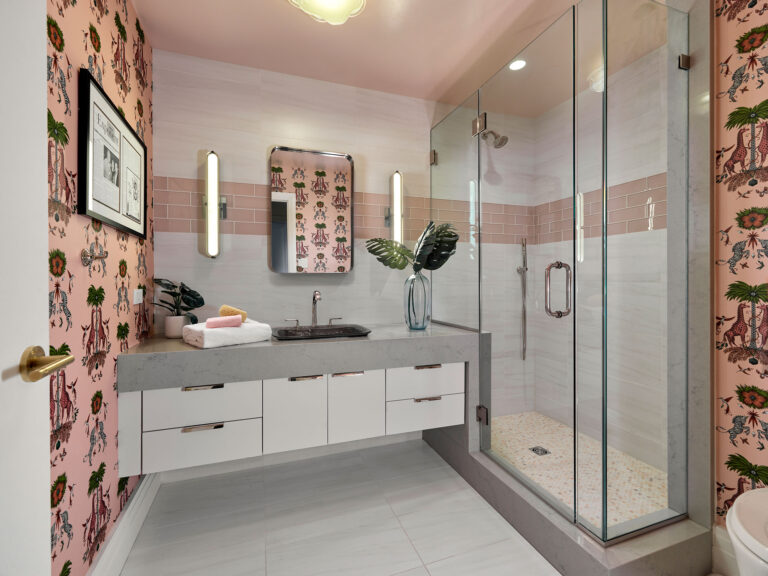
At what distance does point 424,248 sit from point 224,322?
1243mm

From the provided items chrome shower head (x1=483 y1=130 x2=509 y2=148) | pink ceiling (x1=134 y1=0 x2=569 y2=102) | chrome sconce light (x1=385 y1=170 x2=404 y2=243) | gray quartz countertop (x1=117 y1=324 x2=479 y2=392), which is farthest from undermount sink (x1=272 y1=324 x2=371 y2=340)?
pink ceiling (x1=134 y1=0 x2=569 y2=102)

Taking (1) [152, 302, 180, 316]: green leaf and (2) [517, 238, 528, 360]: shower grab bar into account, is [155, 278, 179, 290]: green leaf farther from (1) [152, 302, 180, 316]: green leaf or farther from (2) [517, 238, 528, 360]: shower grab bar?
(2) [517, 238, 528, 360]: shower grab bar

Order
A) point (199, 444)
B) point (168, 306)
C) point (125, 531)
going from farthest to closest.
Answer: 1. point (168, 306)
2. point (199, 444)
3. point (125, 531)

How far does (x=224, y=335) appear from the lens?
1.84 m

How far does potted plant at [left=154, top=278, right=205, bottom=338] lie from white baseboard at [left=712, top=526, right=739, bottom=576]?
264 cm

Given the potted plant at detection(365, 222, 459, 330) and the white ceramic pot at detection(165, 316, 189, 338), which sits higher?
the potted plant at detection(365, 222, 459, 330)

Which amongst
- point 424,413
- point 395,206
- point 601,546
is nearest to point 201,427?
point 424,413

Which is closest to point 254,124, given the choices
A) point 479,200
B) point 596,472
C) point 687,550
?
point 479,200

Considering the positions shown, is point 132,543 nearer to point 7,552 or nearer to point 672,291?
point 7,552

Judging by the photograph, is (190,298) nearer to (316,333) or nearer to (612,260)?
(316,333)

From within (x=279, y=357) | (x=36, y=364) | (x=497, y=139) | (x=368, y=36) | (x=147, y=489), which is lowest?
(x=147, y=489)

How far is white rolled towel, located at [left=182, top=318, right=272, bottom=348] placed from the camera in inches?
70.8

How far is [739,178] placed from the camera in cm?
144

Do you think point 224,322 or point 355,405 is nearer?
point 224,322
